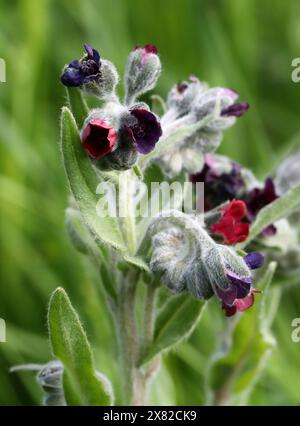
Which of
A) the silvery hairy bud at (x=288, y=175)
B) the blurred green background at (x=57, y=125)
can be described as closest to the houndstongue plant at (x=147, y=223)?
the silvery hairy bud at (x=288, y=175)

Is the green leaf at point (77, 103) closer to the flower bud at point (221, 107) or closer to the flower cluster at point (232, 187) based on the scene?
the flower bud at point (221, 107)

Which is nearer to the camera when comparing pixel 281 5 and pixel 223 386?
pixel 223 386

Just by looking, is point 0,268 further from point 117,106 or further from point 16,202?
point 117,106

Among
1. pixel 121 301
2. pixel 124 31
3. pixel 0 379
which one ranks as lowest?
pixel 0 379

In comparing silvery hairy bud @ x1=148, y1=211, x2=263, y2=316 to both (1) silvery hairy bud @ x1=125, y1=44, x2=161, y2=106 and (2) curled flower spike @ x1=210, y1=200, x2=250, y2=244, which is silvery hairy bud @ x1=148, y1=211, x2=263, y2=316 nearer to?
(2) curled flower spike @ x1=210, y1=200, x2=250, y2=244

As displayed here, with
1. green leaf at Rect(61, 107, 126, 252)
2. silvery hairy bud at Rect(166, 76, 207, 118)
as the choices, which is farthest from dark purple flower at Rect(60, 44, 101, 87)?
silvery hairy bud at Rect(166, 76, 207, 118)

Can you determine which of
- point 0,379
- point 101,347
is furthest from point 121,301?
point 0,379

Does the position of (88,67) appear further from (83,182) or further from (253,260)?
(253,260)
